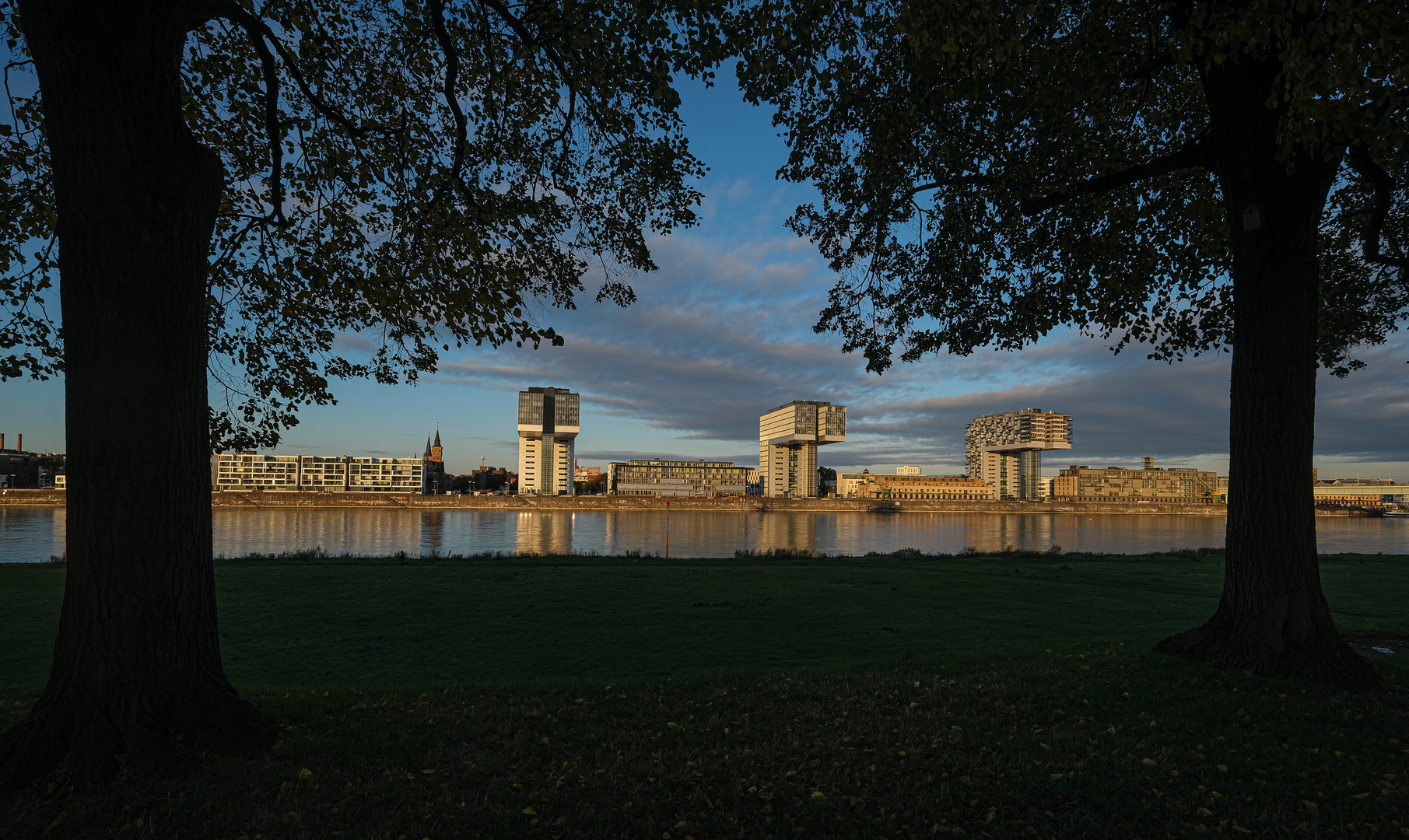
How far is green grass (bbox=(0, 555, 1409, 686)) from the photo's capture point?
23.8 ft

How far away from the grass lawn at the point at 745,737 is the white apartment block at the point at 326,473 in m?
153

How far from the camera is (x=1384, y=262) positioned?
336 inches

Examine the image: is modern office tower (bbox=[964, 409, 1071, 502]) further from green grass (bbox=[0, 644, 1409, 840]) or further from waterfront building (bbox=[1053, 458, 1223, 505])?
green grass (bbox=[0, 644, 1409, 840])

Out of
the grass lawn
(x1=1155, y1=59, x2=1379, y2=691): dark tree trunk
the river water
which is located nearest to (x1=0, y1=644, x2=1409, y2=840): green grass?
the grass lawn

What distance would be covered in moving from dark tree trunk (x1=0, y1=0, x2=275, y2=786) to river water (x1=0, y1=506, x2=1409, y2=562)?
24.3 meters

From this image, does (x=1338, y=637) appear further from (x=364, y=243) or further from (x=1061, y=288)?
(x=364, y=243)

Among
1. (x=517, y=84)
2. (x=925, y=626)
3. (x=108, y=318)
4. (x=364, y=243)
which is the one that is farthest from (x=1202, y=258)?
(x=108, y=318)

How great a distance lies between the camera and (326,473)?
15988 cm

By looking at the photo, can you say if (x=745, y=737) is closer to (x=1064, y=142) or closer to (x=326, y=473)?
(x=1064, y=142)

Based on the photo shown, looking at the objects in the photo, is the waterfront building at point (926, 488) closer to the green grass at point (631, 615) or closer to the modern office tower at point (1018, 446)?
the modern office tower at point (1018, 446)

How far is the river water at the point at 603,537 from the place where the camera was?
3550cm

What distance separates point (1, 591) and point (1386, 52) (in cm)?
1653

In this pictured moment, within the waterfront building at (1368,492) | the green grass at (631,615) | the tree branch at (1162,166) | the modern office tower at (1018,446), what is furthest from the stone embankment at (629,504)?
the tree branch at (1162,166)

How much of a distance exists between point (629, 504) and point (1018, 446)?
107 m
